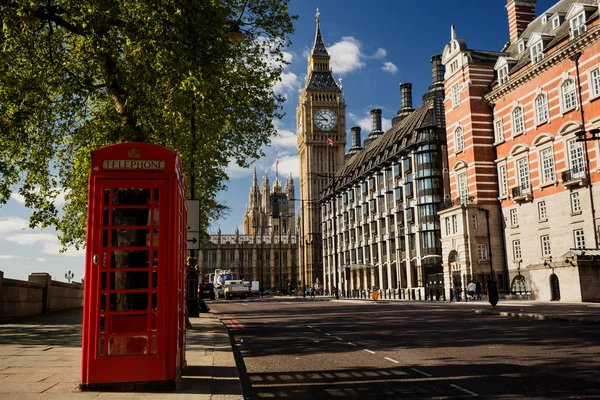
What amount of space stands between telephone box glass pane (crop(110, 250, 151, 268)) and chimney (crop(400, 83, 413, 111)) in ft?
305

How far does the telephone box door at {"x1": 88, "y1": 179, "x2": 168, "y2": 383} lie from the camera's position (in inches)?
249

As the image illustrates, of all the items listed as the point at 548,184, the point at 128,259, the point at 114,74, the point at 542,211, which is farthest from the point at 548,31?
the point at 128,259

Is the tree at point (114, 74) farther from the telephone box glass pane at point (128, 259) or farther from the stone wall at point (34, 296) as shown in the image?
the telephone box glass pane at point (128, 259)

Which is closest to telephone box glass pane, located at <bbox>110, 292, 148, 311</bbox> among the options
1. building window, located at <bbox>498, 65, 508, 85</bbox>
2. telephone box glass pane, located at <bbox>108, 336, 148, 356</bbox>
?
telephone box glass pane, located at <bbox>108, 336, 148, 356</bbox>

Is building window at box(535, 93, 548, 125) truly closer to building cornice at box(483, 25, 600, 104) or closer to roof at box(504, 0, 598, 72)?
building cornice at box(483, 25, 600, 104)

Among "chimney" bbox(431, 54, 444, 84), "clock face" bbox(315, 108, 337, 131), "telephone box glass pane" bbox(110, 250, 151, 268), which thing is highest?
"clock face" bbox(315, 108, 337, 131)

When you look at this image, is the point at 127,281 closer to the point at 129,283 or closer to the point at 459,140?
the point at 129,283

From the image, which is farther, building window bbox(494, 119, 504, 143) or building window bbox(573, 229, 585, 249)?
building window bbox(494, 119, 504, 143)

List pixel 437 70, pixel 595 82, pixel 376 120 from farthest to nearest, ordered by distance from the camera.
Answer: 1. pixel 376 120
2. pixel 437 70
3. pixel 595 82

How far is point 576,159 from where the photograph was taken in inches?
1283

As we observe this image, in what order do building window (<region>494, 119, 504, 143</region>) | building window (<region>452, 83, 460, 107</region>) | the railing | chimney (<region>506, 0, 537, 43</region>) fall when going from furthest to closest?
chimney (<region>506, 0, 537, 43</region>) → building window (<region>452, 83, 460, 107</region>) → building window (<region>494, 119, 504, 143</region>) → the railing

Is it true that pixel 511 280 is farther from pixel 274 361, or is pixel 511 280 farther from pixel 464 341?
pixel 274 361

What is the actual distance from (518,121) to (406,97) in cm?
5873

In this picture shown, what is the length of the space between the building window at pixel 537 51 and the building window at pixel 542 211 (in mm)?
9747
